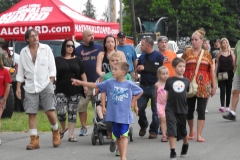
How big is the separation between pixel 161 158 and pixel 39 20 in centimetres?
842

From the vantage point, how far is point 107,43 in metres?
10.9

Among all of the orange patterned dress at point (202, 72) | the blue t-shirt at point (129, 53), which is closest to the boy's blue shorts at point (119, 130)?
the orange patterned dress at point (202, 72)

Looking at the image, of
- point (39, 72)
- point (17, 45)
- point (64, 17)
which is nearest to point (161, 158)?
point (39, 72)

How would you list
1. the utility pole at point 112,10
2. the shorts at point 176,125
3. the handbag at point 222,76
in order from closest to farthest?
the shorts at point 176,125
the handbag at point 222,76
the utility pole at point 112,10

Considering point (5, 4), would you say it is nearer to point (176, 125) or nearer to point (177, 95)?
point (177, 95)

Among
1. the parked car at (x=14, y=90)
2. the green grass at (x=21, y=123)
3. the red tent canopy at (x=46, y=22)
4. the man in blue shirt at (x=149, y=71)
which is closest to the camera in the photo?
the man in blue shirt at (x=149, y=71)

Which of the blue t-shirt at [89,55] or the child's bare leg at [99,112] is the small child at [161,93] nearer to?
the child's bare leg at [99,112]

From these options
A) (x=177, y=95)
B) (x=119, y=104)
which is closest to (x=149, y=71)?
(x=177, y=95)

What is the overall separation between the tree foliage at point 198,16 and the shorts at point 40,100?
59529mm

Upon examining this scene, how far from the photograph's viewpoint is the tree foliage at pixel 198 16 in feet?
230

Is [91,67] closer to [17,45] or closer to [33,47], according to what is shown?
[33,47]

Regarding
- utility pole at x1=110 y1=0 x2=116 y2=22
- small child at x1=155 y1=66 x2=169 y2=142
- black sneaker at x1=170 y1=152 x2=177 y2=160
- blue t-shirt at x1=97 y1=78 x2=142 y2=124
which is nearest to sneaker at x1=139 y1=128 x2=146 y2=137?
small child at x1=155 y1=66 x2=169 y2=142

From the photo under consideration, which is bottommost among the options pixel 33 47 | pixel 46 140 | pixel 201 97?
pixel 46 140

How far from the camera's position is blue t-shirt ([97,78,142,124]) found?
862 cm
